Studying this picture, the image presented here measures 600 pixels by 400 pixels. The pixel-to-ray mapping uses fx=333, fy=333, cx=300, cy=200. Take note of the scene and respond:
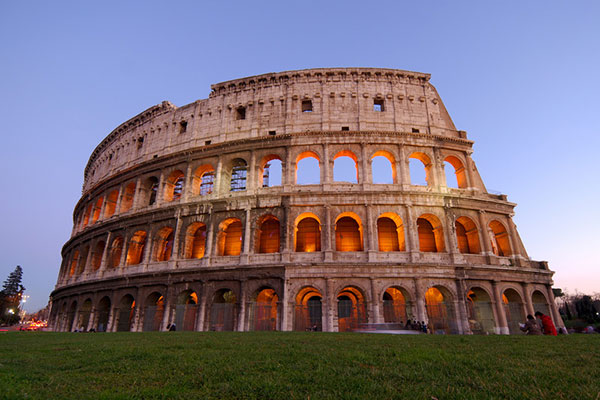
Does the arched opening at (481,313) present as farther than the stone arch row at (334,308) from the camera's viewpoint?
Yes

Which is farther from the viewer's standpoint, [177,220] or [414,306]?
[177,220]

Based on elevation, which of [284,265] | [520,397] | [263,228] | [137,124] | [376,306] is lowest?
[520,397]

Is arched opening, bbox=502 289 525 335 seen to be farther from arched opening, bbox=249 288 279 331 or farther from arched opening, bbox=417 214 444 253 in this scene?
arched opening, bbox=249 288 279 331

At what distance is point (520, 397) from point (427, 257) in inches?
700

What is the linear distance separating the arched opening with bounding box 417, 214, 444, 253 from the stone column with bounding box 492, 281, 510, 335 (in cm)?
408

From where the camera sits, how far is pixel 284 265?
65.5 feet

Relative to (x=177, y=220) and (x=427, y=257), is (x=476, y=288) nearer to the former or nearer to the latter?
(x=427, y=257)

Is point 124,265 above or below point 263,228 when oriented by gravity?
below

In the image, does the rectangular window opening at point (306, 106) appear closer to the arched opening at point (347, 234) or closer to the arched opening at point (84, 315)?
the arched opening at point (347, 234)

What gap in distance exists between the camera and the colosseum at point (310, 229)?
19781 millimetres

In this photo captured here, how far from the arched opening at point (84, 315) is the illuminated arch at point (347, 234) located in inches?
796

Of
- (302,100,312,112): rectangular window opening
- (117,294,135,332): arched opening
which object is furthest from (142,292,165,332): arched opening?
(302,100,312,112): rectangular window opening

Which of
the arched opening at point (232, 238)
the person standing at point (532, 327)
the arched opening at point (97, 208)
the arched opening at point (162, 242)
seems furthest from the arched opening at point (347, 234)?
the arched opening at point (97, 208)

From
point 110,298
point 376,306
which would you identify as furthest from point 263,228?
point 110,298
